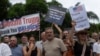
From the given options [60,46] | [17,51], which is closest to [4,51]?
[60,46]

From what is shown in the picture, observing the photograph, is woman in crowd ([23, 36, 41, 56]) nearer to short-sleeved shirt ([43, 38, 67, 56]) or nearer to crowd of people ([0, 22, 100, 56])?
crowd of people ([0, 22, 100, 56])

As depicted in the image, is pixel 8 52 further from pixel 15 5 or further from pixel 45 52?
pixel 15 5

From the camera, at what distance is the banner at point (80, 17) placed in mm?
9766

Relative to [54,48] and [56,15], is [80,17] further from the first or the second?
[56,15]

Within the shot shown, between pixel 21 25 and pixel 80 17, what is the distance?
16.0 ft

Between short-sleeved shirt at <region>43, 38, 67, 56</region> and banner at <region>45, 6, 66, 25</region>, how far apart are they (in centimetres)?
169

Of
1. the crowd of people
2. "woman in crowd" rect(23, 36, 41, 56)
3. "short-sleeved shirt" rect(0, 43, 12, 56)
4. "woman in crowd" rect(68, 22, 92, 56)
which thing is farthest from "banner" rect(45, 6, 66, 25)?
"short-sleeved shirt" rect(0, 43, 12, 56)

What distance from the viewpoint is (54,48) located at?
9273 mm

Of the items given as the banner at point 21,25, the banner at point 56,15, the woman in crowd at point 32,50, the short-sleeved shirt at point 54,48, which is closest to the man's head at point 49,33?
the short-sleeved shirt at point 54,48

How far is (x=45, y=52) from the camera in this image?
30.8 feet

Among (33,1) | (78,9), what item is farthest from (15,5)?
(78,9)

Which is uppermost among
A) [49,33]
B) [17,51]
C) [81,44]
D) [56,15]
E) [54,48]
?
[56,15]

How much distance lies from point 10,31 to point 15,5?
180ft

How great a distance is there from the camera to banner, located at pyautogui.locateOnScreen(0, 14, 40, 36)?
556 inches
